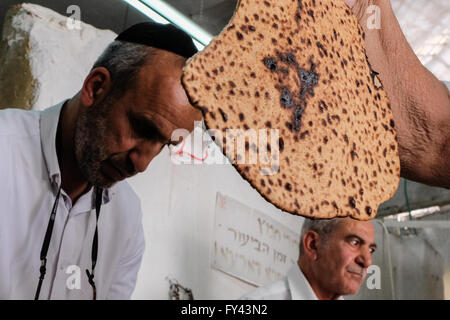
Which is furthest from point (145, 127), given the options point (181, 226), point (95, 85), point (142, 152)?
point (181, 226)

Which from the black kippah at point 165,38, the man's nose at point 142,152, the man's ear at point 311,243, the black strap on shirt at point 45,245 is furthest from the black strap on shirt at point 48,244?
the man's ear at point 311,243

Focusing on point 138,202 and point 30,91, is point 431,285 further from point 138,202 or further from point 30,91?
point 30,91

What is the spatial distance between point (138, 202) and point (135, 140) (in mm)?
304

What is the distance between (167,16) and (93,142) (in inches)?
11.6

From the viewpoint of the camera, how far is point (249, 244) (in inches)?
55.2

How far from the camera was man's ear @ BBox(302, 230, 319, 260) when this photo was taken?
129 cm

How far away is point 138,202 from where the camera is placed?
3.56 feet

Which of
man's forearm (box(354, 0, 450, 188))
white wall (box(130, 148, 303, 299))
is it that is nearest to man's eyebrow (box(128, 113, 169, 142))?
white wall (box(130, 148, 303, 299))

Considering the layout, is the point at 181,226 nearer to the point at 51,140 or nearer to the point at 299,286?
the point at 299,286

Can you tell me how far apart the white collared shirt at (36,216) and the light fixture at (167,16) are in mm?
258

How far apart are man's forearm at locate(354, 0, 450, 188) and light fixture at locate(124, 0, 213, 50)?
545 millimetres

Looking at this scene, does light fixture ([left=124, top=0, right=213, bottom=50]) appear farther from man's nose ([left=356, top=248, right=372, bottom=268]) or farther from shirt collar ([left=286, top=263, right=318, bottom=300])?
man's nose ([left=356, top=248, right=372, bottom=268])

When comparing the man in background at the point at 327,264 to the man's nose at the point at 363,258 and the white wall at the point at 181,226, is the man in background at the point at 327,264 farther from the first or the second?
the white wall at the point at 181,226
